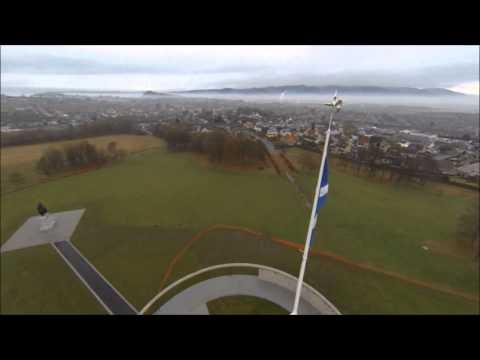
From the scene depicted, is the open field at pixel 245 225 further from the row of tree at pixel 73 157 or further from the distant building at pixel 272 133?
the distant building at pixel 272 133

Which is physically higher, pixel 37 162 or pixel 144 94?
pixel 144 94

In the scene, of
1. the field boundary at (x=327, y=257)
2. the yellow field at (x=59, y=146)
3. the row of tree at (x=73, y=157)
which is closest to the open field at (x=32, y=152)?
the yellow field at (x=59, y=146)

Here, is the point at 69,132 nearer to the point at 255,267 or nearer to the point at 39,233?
the point at 39,233

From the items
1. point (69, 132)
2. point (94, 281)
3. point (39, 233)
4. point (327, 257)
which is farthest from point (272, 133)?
point (69, 132)

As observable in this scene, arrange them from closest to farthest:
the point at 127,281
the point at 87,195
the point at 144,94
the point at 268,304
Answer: the point at 268,304
the point at 127,281
the point at 87,195
the point at 144,94
